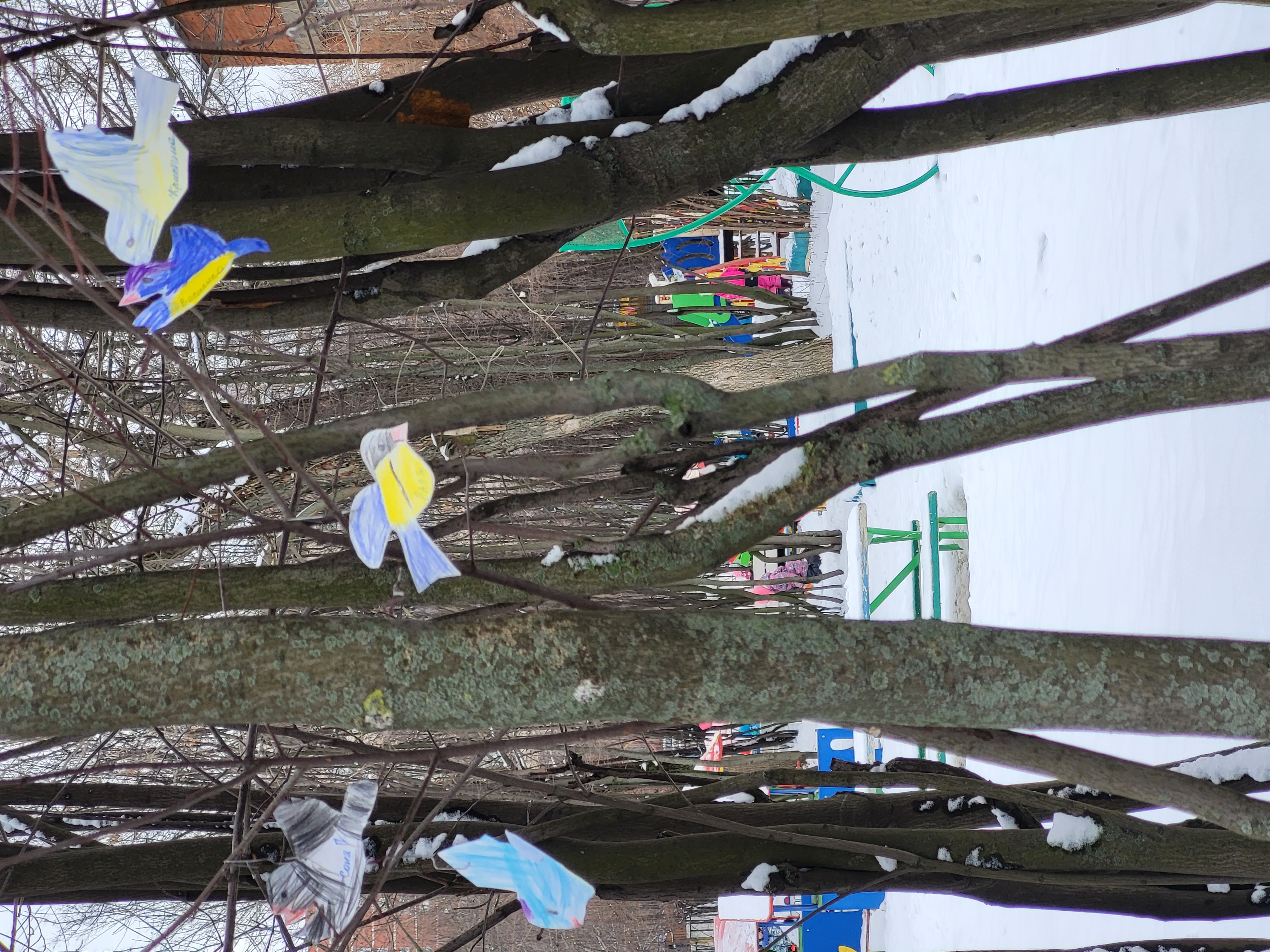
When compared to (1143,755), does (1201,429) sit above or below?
above

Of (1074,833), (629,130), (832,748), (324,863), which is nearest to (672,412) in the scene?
(629,130)

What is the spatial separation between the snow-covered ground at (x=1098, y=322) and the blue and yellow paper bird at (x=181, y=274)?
3.05 meters

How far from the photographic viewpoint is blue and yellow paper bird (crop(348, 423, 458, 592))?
128 centimetres

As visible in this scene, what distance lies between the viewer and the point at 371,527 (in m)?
1.32

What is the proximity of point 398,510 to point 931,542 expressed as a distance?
A: 16.5ft

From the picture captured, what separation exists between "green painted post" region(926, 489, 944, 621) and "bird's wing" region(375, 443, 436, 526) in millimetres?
4913

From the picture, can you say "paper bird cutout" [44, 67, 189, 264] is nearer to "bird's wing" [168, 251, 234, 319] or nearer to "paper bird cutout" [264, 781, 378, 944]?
"bird's wing" [168, 251, 234, 319]

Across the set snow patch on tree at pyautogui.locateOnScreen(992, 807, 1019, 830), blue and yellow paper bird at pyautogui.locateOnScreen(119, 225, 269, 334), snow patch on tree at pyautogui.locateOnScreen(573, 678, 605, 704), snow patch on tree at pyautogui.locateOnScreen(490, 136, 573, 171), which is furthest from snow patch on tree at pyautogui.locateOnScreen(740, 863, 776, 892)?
blue and yellow paper bird at pyautogui.locateOnScreen(119, 225, 269, 334)

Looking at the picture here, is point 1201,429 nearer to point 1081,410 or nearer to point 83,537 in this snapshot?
point 1081,410

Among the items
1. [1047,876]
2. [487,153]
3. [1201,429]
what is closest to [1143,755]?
[1201,429]

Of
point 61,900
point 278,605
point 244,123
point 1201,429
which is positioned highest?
point 244,123

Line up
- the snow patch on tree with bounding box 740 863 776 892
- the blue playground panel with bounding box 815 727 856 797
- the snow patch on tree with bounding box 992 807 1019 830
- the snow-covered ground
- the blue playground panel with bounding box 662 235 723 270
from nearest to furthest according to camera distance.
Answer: the snow patch on tree with bounding box 740 863 776 892 < the snow patch on tree with bounding box 992 807 1019 830 < the snow-covered ground < the blue playground panel with bounding box 815 727 856 797 < the blue playground panel with bounding box 662 235 723 270

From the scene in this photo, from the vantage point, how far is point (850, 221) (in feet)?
31.2

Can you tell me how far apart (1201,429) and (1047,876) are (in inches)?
75.8
